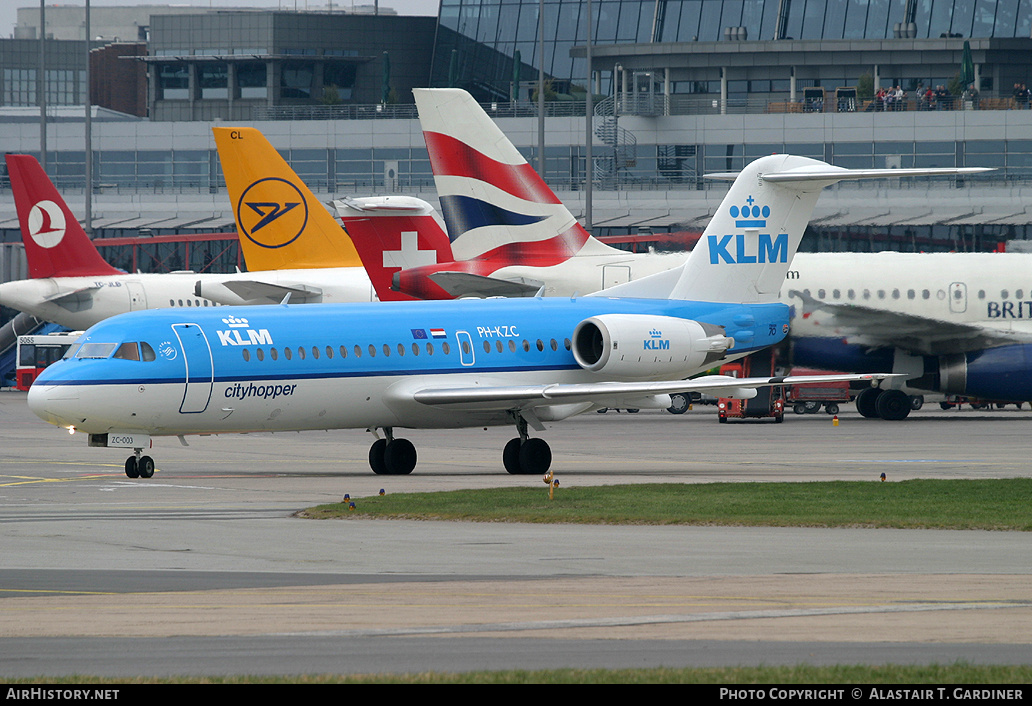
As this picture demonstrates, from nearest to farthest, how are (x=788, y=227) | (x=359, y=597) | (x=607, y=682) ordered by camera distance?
(x=607, y=682) → (x=359, y=597) → (x=788, y=227)

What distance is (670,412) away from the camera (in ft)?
189

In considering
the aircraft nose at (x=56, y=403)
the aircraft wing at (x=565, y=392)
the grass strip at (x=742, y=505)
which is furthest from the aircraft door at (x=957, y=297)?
the aircraft nose at (x=56, y=403)

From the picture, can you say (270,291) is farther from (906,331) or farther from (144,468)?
(906,331)

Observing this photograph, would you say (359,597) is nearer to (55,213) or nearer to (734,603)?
(734,603)

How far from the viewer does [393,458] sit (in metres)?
31.2

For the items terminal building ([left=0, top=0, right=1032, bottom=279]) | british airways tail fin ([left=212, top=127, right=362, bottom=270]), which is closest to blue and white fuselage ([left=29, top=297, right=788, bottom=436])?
british airways tail fin ([left=212, top=127, right=362, bottom=270])

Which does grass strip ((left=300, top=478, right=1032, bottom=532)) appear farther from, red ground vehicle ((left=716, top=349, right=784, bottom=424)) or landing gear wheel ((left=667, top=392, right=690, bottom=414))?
landing gear wheel ((left=667, top=392, right=690, bottom=414))

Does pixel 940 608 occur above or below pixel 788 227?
below

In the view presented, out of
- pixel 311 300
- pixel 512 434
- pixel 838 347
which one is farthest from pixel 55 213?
pixel 838 347

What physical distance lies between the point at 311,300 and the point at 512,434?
7930mm

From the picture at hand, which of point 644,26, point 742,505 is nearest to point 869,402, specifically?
point 742,505

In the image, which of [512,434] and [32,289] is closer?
[512,434]

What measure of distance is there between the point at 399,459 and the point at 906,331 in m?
23.0

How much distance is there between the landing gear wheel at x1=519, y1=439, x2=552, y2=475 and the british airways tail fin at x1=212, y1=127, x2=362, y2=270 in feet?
64.3
